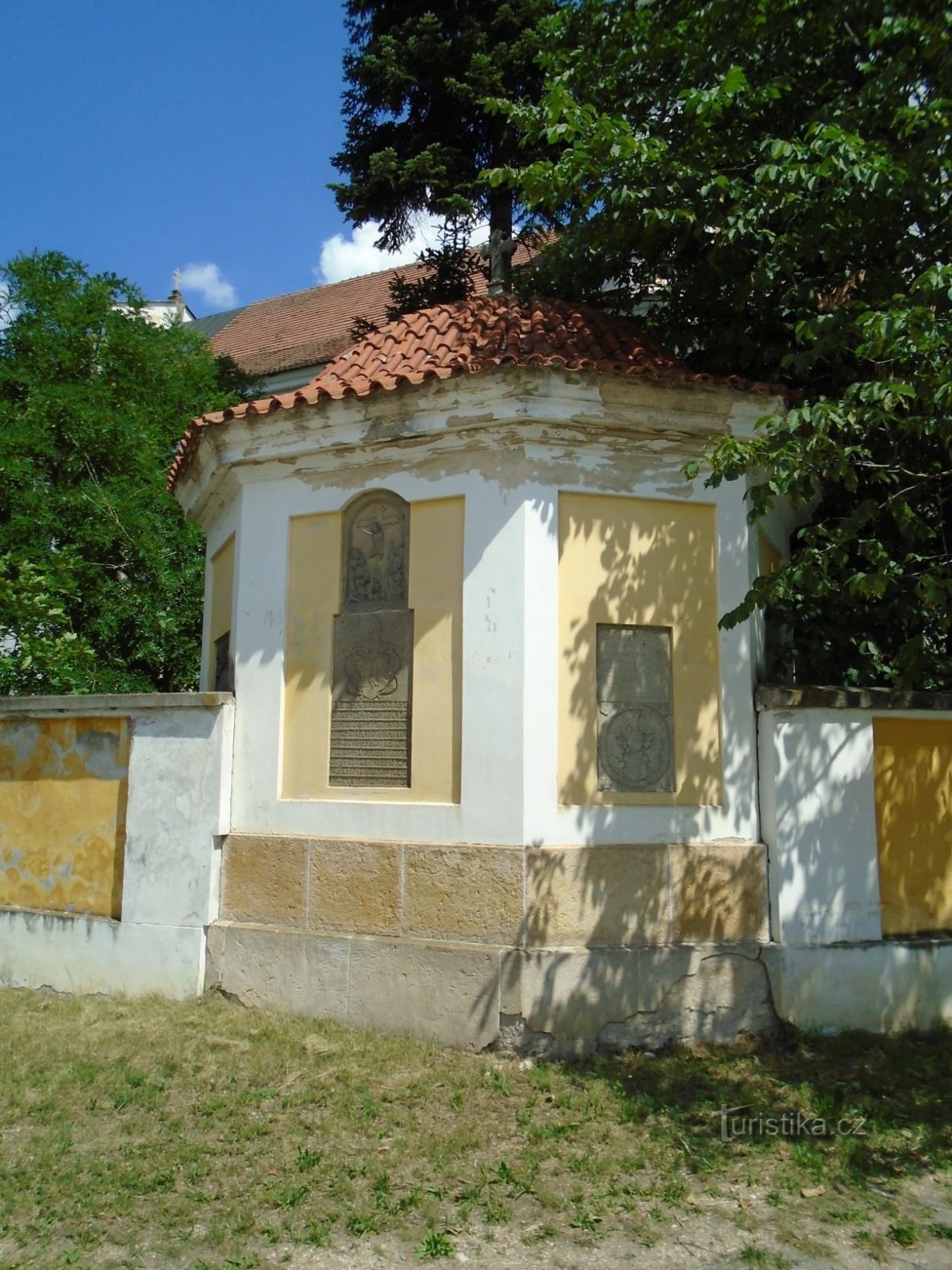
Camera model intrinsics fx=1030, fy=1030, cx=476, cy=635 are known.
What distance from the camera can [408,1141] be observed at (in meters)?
4.82

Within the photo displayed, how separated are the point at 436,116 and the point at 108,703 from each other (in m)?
9.06

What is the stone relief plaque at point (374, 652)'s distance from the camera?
6680 mm

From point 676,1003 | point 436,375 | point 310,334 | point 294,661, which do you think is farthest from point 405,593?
point 310,334

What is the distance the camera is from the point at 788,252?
7.32 metres

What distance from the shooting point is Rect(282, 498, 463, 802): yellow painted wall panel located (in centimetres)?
652

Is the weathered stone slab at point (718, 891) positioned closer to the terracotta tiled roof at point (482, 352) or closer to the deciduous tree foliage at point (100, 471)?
the terracotta tiled roof at point (482, 352)

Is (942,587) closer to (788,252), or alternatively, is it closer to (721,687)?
(721,687)

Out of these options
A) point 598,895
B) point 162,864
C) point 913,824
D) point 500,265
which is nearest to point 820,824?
point 913,824

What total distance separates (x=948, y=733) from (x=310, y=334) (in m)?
17.7

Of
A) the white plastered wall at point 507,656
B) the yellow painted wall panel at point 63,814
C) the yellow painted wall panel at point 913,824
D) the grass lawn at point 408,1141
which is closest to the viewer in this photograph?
the grass lawn at point 408,1141

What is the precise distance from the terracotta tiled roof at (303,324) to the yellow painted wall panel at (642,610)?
46.3ft

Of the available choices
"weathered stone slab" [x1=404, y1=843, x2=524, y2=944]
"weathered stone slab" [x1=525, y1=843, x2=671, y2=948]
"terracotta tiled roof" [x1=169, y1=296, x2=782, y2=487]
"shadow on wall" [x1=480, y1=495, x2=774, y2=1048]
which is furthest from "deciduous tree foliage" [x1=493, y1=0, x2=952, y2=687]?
"weathered stone slab" [x1=404, y1=843, x2=524, y2=944]

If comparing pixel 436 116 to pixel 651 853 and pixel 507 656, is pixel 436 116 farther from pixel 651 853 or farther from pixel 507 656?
pixel 651 853

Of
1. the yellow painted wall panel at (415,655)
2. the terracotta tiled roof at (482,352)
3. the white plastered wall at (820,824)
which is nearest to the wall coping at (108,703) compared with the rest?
the yellow painted wall panel at (415,655)
